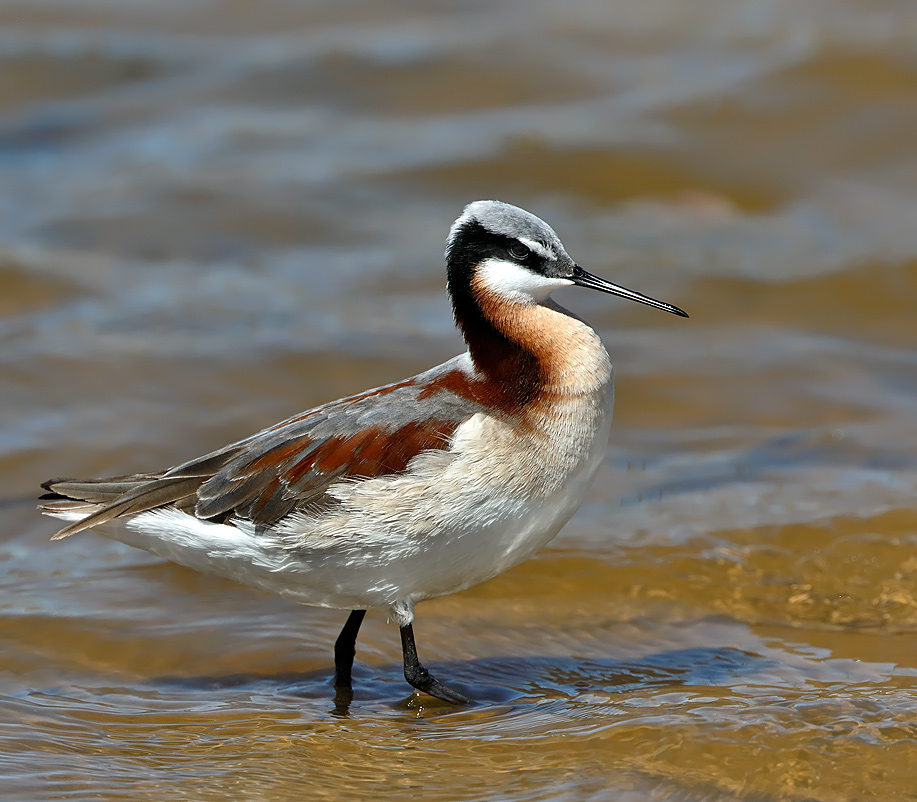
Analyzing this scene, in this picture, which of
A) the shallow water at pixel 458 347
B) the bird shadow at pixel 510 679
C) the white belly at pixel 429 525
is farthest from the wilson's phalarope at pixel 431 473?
the shallow water at pixel 458 347

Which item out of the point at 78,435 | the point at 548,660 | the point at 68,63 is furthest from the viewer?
the point at 68,63

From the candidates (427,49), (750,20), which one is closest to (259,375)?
(427,49)

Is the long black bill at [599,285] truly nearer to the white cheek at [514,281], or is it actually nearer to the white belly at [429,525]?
the white cheek at [514,281]

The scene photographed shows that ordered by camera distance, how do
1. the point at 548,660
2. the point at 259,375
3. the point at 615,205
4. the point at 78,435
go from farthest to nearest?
1. the point at 615,205
2. the point at 259,375
3. the point at 78,435
4. the point at 548,660

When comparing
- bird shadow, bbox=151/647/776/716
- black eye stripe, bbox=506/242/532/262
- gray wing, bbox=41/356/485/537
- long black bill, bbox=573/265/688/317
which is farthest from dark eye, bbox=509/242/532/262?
bird shadow, bbox=151/647/776/716

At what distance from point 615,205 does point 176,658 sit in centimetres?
844

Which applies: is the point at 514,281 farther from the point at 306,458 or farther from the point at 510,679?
the point at 510,679

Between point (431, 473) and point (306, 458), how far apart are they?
0.79 m

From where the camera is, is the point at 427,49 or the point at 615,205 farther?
the point at 427,49

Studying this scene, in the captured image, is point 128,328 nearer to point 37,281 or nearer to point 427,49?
point 37,281

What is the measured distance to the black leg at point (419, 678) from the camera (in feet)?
Result: 24.6

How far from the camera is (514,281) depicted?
7.51 meters

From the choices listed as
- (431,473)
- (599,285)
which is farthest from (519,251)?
(431,473)

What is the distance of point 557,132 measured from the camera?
16.0 m
